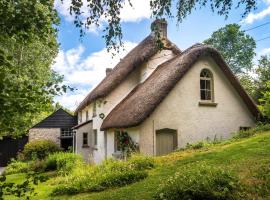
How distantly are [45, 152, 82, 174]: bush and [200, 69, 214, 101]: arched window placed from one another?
7459mm

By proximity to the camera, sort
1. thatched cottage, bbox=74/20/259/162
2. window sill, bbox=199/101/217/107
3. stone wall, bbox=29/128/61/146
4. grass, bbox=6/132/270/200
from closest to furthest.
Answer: grass, bbox=6/132/270/200
thatched cottage, bbox=74/20/259/162
window sill, bbox=199/101/217/107
stone wall, bbox=29/128/61/146

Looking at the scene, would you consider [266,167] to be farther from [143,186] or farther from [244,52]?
[244,52]

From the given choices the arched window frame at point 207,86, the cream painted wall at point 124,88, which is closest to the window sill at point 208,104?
the arched window frame at point 207,86

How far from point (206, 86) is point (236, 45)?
34307 mm

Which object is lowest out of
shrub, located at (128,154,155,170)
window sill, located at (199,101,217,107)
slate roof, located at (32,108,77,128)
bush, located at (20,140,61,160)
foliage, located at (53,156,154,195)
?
bush, located at (20,140,61,160)

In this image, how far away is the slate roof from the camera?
116 feet

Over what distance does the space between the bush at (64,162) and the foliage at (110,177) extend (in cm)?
475

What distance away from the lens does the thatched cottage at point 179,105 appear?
17047 mm

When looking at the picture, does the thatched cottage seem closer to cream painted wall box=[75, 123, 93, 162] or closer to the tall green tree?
cream painted wall box=[75, 123, 93, 162]

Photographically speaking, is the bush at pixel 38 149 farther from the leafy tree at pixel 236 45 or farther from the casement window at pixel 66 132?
the leafy tree at pixel 236 45

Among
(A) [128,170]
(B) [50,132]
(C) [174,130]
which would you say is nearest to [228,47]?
(B) [50,132]

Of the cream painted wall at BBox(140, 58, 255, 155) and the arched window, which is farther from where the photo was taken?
the arched window

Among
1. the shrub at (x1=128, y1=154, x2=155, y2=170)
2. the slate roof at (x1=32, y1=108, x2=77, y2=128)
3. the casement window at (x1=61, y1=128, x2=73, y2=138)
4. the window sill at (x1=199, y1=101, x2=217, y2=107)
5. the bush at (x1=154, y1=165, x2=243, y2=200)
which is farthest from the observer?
the casement window at (x1=61, y1=128, x2=73, y2=138)

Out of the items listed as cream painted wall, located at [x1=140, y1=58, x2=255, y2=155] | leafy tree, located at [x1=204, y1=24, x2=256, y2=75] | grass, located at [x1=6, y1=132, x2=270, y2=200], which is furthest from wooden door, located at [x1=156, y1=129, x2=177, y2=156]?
leafy tree, located at [x1=204, y1=24, x2=256, y2=75]
